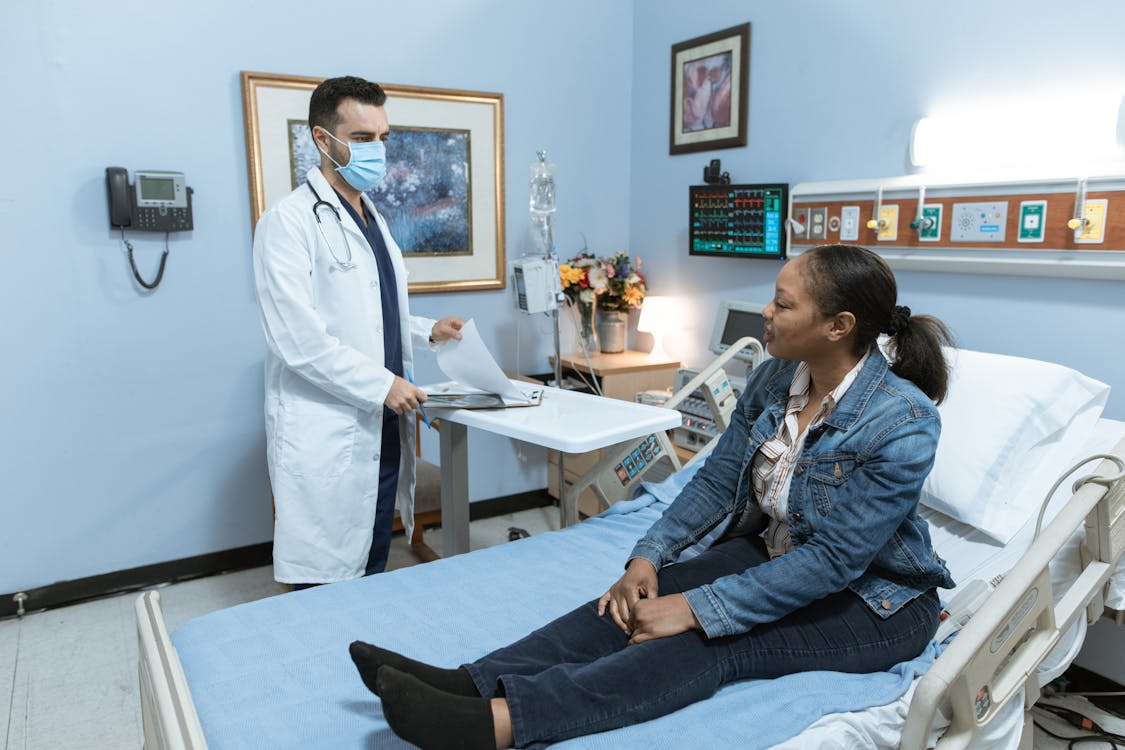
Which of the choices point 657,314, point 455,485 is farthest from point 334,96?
point 657,314

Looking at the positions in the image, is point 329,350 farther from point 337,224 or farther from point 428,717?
point 428,717

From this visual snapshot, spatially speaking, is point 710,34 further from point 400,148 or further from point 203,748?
point 203,748

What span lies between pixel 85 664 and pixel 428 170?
2.08m

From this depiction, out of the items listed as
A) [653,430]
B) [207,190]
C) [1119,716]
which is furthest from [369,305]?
[1119,716]

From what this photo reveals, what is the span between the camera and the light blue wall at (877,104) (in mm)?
2230

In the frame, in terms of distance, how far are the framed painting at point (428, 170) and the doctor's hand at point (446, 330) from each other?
0.98 meters

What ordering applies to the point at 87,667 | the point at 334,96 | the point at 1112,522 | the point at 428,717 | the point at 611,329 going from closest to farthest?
the point at 428,717, the point at 1112,522, the point at 334,96, the point at 87,667, the point at 611,329

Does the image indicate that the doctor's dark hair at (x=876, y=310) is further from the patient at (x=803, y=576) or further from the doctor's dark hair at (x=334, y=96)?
the doctor's dark hair at (x=334, y=96)

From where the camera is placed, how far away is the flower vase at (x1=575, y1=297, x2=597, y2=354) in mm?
3641

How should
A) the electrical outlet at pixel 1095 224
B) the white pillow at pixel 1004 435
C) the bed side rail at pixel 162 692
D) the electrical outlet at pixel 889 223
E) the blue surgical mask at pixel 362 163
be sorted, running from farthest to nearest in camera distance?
1. the electrical outlet at pixel 889 223
2. the blue surgical mask at pixel 362 163
3. the electrical outlet at pixel 1095 224
4. the white pillow at pixel 1004 435
5. the bed side rail at pixel 162 692

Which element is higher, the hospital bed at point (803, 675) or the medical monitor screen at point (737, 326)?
the medical monitor screen at point (737, 326)

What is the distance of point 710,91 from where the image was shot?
336cm

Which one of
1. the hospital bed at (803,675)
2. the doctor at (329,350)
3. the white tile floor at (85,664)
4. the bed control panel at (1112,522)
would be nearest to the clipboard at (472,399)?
the doctor at (329,350)

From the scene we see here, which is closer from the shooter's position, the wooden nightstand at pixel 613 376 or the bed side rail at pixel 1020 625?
the bed side rail at pixel 1020 625
